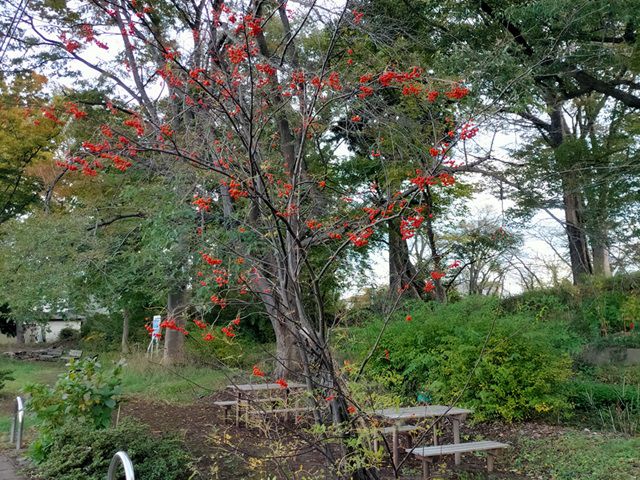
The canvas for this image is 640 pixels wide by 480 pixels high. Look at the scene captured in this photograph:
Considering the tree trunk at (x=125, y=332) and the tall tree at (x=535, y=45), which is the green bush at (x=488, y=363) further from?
the tree trunk at (x=125, y=332)

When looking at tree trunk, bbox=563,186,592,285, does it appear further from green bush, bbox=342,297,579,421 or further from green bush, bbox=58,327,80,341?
green bush, bbox=58,327,80,341

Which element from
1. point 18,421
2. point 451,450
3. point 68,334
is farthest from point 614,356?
point 68,334

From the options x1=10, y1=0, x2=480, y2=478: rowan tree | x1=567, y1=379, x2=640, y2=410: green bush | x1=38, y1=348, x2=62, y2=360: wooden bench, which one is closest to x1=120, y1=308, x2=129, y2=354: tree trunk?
x1=38, y1=348, x2=62, y2=360: wooden bench

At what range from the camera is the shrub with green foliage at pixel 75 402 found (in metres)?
6.00

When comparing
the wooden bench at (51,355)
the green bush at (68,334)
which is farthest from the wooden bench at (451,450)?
the green bush at (68,334)

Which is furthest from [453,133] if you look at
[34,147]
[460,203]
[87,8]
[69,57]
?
[34,147]

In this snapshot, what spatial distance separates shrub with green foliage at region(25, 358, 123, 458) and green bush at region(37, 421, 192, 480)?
0.22 m

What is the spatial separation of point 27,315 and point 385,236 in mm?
8852

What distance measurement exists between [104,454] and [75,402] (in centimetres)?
99

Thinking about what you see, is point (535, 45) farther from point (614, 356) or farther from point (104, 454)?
point (104, 454)

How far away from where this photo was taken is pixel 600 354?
38.3 feet

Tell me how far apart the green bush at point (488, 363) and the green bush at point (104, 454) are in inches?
86.8

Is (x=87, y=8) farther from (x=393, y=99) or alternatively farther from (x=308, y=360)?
(x=308, y=360)

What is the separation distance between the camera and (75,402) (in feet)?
19.8
